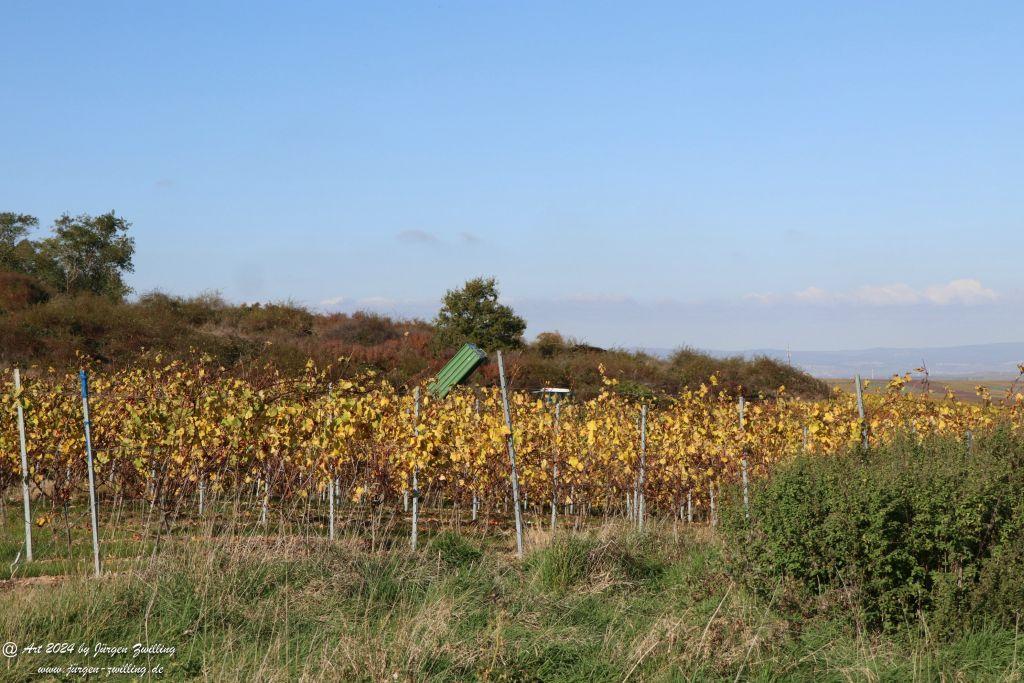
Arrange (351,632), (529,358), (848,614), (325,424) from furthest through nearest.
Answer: (529,358)
(325,424)
(848,614)
(351,632)

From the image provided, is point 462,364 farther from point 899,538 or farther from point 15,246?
point 15,246

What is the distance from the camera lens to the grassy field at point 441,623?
4.77 m

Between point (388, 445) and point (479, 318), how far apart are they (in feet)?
69.5

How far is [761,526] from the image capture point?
647cm

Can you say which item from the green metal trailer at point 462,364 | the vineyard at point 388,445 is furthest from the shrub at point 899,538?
the green metal trailer at point 462,364

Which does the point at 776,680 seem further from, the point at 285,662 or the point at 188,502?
the point at 188,502

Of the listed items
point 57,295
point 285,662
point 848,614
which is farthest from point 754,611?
point 57,295

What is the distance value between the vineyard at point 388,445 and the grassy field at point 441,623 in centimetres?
123

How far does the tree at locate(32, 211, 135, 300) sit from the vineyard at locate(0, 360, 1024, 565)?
28418 millimetres

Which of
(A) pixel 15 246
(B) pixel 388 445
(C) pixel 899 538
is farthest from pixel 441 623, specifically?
(A) pixel 15 246

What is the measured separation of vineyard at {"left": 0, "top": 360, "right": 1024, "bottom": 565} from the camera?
8266mm

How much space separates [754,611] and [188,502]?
7800mm

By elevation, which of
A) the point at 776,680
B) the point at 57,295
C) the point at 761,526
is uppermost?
the point at 57,295

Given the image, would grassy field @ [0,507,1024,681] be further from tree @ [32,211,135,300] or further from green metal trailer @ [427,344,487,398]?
tree @ [32,211,135,300]
